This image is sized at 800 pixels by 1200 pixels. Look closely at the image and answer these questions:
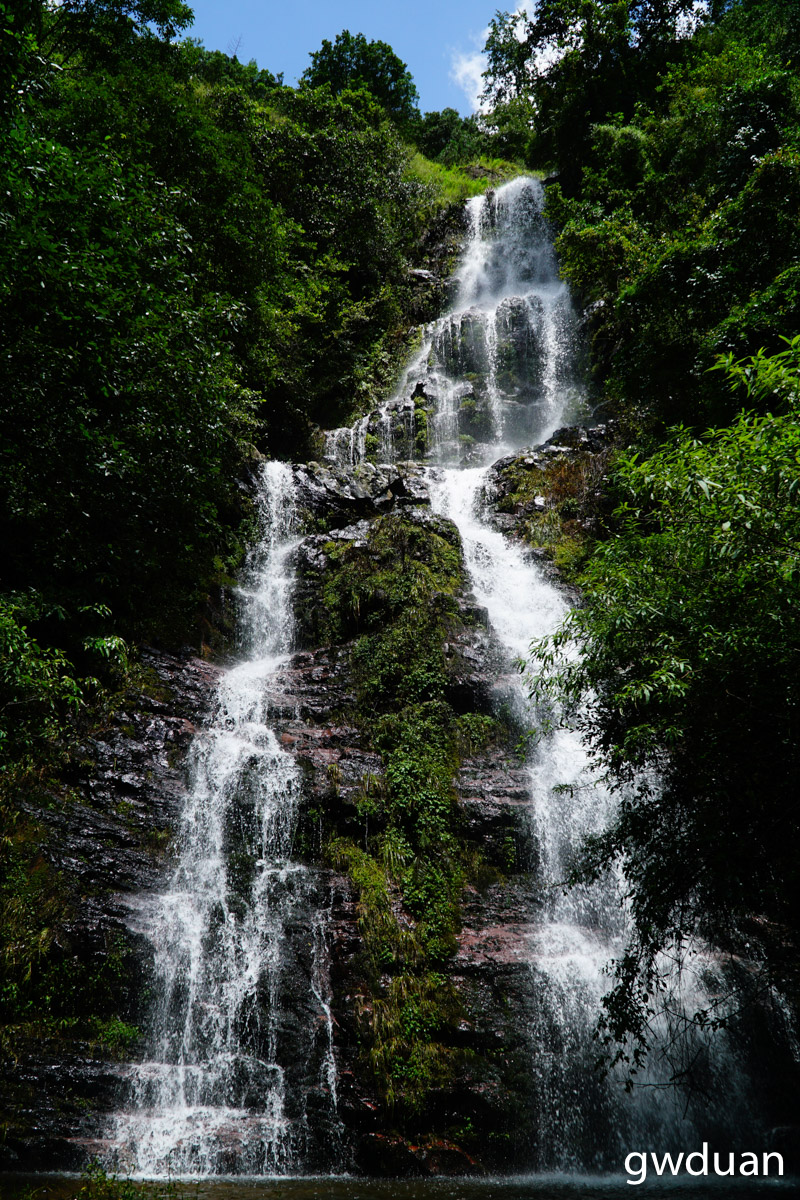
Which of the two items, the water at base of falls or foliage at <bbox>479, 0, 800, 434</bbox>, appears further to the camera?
foliage at <bbox>479, 0, 800, 434</bbox>

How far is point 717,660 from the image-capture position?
16.5ft

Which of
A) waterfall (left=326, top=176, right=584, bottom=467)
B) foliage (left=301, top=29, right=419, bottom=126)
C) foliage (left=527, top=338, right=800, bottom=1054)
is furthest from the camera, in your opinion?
foliage (left=301, top=29, right=419, bottom=126)

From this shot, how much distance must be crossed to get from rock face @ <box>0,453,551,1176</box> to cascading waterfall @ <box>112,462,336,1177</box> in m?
0.17

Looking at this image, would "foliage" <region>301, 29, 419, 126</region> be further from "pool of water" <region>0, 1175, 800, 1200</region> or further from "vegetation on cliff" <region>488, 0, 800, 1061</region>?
"pool of water" <region>0, 1175, 800, 1200</region>

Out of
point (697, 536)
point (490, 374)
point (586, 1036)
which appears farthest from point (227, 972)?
point (490, 374)

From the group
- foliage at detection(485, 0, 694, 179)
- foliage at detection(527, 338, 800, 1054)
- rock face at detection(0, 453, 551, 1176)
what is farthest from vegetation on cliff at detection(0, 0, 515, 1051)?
foliage at detection(485, 0, 694, 179)

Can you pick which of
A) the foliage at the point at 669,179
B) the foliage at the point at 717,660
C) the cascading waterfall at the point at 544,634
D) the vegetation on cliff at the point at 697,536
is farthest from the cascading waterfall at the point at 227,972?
the foliage at the point at 669,179

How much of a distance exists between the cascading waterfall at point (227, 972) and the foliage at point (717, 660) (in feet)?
13.0

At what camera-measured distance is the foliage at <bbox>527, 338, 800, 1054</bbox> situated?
4.62 m

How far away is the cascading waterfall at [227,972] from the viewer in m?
6.50

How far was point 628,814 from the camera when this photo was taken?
5.92 metres

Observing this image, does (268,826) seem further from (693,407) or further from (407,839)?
(693,407)

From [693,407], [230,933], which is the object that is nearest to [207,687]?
[230,933]

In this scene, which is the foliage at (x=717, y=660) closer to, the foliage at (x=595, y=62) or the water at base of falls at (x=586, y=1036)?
the water at base of falls at (x=586, y=1036)
